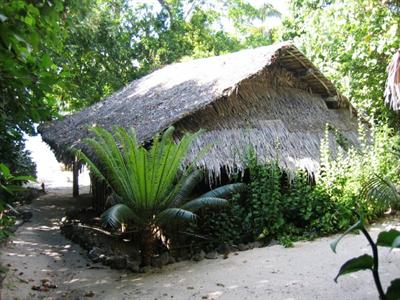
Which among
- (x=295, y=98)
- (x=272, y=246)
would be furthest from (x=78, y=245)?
(x=295, y=98)

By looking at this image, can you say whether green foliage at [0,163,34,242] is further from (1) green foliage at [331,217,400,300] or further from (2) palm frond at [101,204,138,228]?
(1) green foliage at [331,217,400,300]

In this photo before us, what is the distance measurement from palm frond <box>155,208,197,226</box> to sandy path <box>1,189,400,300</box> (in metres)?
0.65

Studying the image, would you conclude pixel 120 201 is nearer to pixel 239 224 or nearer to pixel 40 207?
pixel 239 224

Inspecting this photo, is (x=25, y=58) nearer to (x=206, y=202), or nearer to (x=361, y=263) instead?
(x=361, y=263)

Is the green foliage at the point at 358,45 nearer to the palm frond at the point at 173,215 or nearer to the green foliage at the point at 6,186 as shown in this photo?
the palm frond at the point at 173,215

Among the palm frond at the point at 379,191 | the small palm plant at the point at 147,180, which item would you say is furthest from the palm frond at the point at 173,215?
the palm frond at the point at 379,191

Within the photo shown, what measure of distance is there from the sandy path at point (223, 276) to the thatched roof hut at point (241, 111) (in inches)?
72.9

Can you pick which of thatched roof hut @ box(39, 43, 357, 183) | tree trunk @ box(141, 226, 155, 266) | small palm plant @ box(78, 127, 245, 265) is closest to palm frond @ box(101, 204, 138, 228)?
small palm plant @ box(78, 127, 245, 265)

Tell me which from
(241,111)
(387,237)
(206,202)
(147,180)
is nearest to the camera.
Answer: (387,237)

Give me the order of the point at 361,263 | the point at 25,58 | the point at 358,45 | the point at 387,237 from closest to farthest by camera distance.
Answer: the point at 387,237 → the point at 361,263 → the point at 25,58 → the point at 358,45

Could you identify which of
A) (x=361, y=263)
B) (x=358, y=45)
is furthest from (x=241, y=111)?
(x=361, y=263)

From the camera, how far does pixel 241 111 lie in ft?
25.2

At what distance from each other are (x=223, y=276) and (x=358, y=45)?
6878mm

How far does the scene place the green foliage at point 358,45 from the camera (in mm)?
8422
